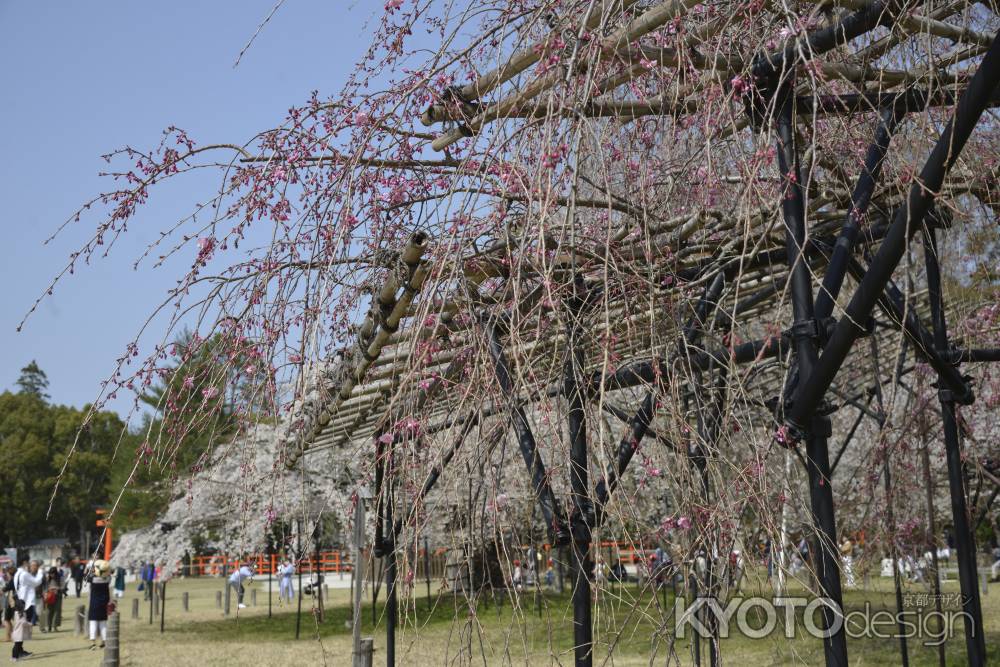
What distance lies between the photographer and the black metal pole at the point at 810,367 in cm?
233

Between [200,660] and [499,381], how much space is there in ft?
34.8

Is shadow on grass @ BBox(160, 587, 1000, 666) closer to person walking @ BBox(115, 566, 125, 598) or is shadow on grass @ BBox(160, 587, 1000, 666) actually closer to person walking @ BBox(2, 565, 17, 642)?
person walking @ BBox(2, 565, 17, 642)

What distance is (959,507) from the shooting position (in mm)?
3307

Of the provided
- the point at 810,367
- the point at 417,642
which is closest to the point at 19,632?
the point at 417,642

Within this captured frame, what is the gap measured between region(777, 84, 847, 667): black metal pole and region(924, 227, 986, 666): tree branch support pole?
3.54 feet

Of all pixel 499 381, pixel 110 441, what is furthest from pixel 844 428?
pixel 110 441

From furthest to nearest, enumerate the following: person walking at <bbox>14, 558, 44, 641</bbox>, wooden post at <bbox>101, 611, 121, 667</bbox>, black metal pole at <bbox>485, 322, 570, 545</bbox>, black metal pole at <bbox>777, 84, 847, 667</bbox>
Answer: person walking at <bbox>14, 558, 44, 641</bbox>, wooden post at <bbox>101, 611, 121, 667</bbox>, black metal pole at <bbox>485, 322, 570, 545</bbox>, black metal pole at <bbox>777, 84, 847, 667</bbox>

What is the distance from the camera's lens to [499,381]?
8.34ft

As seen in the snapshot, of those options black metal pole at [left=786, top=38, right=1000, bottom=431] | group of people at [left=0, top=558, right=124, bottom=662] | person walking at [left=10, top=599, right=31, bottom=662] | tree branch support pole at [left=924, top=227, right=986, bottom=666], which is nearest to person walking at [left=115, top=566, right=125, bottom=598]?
group of people at [left=0, top=558, right=124, bottom=662]

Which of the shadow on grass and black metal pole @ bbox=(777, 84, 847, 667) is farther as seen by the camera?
the shadow on grass

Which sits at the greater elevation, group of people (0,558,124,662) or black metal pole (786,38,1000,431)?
black metal pole (786,38,1000,431)

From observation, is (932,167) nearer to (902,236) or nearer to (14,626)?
(902,236)

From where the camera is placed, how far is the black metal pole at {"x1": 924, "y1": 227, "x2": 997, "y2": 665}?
3316 millimetres

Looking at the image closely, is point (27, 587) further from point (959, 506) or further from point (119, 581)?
point (959, 506)
